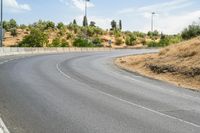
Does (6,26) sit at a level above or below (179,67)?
above

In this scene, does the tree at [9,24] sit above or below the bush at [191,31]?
above

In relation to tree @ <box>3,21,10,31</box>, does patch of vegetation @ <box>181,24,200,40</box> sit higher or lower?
lower

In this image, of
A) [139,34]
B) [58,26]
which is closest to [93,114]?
[58,26]

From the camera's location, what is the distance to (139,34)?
167625 mm

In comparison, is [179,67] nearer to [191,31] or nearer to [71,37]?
[191,31]

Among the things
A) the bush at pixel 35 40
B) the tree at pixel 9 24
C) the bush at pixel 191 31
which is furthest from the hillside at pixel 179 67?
the tree at pixel 9 24

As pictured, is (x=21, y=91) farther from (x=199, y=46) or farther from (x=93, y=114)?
(x=199, y=46)

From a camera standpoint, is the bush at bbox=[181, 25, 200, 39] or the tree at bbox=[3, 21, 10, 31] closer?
the bush at bbox=[181, 25, 200, 39]

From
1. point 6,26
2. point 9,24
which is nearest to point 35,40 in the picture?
point 6,26

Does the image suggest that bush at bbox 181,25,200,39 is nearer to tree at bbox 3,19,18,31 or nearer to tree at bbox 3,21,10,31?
tree at bbox 3,21,10,31

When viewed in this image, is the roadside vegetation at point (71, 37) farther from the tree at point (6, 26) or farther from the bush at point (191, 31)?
the bush at point (191, 31)

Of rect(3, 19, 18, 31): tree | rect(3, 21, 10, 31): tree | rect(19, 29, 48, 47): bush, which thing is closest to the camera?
rect(19, 29, 48, 47): bush

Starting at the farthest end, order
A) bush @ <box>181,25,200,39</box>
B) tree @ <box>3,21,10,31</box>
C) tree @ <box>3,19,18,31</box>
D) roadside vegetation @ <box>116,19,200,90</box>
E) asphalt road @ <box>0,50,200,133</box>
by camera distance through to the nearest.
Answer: tree @ <box>3,19,18,31</box>
tree @ <box>3,21,10,31</box>
bush @ <box>181,25,200,39</box>
roadside vegetation @ <box>116,19,200,90</box>
asphalt road @ <box>0,50,200,133</box>

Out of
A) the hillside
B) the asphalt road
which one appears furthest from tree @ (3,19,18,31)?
the asphalt road
